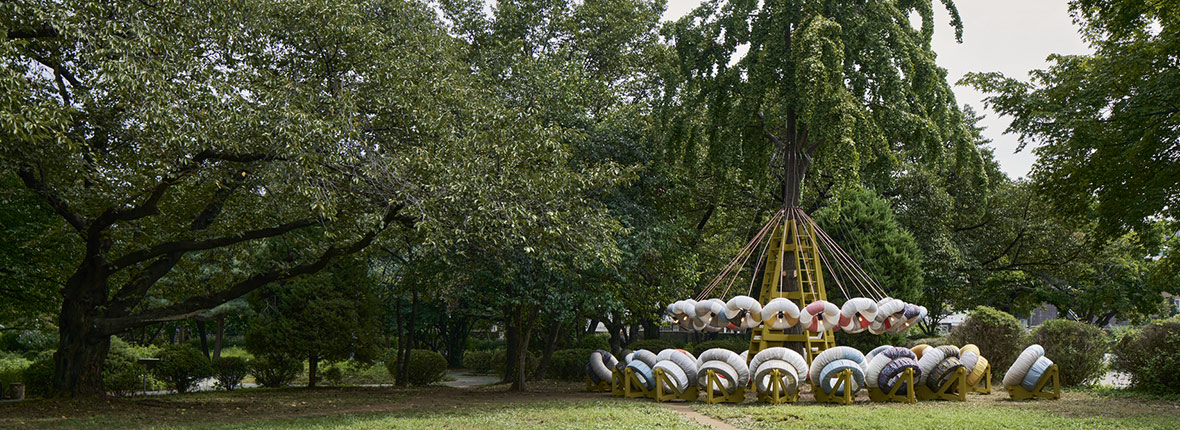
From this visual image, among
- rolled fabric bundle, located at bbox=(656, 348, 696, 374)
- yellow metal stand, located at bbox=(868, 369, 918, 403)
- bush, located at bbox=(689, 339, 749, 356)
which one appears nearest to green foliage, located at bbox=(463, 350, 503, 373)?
bush, located at bbox=(689, 339, 749, 356)

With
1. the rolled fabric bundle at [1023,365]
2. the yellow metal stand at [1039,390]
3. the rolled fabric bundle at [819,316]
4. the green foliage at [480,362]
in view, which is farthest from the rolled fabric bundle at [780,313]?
the green foliage at [480,362]

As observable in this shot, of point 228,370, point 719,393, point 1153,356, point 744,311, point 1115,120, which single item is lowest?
point 719,393

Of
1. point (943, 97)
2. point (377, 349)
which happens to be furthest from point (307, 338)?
point (943, 97)

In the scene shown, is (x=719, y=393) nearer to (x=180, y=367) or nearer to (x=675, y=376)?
(x=675, y=376)

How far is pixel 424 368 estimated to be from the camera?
69.8 feet

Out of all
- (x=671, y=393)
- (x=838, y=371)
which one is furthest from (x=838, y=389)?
(x=671, y=393)

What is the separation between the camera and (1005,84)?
50.4ft

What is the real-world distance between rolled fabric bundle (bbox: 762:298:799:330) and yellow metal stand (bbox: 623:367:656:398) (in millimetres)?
2415

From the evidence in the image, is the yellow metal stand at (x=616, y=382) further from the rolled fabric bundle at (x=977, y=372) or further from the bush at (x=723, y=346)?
the bush at (x=723, y=346)

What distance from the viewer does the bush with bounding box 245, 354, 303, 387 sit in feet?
61.3

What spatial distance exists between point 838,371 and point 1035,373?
3.04 meters

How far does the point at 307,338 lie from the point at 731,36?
1132cm

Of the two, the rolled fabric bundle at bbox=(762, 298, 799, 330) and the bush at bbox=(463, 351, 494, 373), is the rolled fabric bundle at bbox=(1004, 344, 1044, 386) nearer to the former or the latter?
the rolled fabric bundle at bbox=(762, 298, 799, 330)

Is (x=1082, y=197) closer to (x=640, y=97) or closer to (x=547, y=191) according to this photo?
(x=547, y=191)
